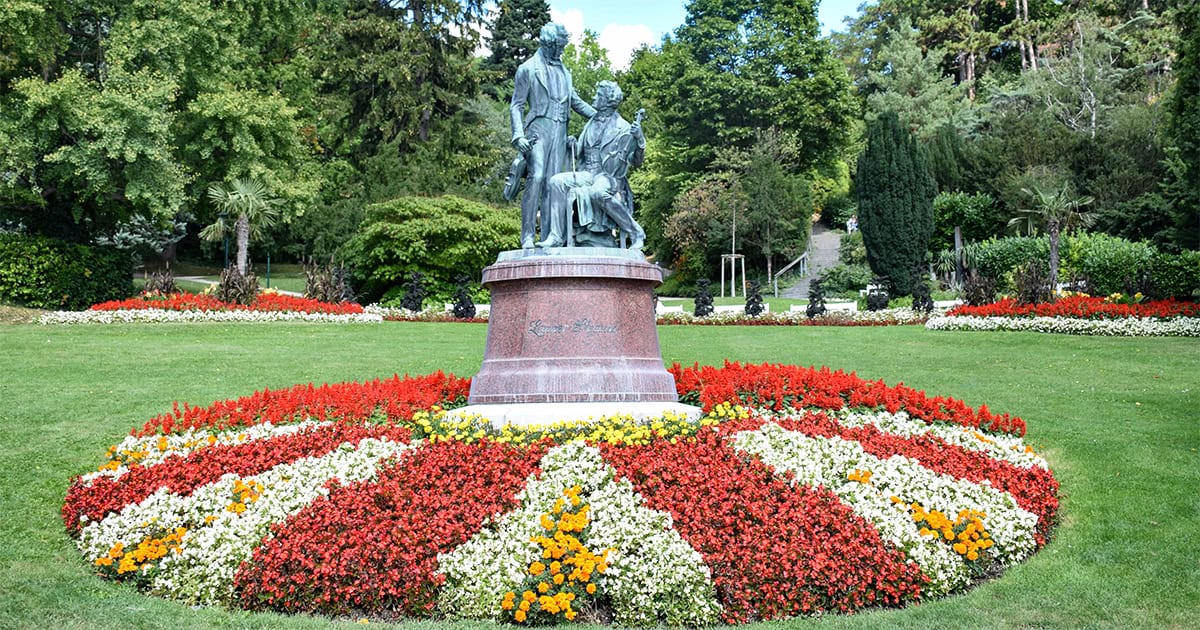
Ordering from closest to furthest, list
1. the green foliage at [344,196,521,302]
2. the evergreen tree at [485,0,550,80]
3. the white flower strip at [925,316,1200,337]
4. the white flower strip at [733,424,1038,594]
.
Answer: the white flower strip at [733,424,1038,594] < the white flower strip at [925,316,1200,337] < the green foliage at [344,196,521,302] < the evergreen tree at [485,0,550,80]

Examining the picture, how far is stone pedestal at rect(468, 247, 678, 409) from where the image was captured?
8078mm

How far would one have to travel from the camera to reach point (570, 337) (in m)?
8.22

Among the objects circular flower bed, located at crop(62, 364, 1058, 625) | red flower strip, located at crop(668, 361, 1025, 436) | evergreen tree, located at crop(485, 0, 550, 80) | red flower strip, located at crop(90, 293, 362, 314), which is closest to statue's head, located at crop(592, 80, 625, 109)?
red flower strip, located at crop(668, 361, 1025, 436)

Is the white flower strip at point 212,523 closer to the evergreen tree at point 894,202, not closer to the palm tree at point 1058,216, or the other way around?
the evergreen tree at point 894,202

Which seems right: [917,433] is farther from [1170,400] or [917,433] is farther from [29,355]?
[29,355]

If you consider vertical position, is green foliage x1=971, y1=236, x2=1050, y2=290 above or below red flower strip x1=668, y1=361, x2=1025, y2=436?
above

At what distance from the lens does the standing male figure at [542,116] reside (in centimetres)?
950

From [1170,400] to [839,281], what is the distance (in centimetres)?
2630

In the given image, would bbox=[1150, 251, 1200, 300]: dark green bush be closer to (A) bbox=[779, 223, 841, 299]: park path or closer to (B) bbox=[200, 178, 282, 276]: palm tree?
(A) bbox=[779, 223, 841, 299]: park path

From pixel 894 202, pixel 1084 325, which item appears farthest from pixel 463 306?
pixel 1084 325

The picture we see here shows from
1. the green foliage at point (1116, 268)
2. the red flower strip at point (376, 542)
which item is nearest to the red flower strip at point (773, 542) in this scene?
the red flower strip at point (376, 542)

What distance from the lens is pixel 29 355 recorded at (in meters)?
13.4

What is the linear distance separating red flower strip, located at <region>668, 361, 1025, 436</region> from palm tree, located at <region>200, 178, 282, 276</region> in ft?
61.3

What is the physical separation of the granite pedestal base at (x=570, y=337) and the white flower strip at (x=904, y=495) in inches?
63.9
